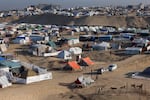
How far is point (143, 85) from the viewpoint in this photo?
80.6 feet

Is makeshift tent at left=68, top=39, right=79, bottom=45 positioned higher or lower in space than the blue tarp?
lower

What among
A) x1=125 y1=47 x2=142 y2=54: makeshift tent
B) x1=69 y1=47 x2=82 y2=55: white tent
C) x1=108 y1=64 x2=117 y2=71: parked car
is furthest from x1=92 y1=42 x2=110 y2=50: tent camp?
x1=108 y1=64 x2=117 y2=71: parked car

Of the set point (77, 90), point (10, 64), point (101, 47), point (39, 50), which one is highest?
point (10, 64)

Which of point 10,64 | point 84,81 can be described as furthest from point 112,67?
point 10,64

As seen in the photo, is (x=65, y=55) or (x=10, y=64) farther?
Result: (x=65, y=55)

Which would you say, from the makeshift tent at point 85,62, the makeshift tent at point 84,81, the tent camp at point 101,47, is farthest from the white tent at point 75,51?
the makeshift tent at point 84,81

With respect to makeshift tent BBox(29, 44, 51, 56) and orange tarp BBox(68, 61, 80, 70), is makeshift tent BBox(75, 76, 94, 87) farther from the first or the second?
makeshift tent BBox(29, 44, 51, 56)

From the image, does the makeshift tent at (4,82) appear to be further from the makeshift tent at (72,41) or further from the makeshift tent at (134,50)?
the makeshift tent at (72,41)

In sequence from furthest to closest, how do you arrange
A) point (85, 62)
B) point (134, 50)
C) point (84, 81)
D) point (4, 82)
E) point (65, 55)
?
point (134, 50) → point (65, 55) → point (85, 62) → point (4, 82) → point (84, 81)

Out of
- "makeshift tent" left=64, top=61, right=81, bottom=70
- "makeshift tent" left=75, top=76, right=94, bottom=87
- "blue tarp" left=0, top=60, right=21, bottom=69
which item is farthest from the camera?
"makeshift tent" left=64, top=61, right=81, bottom=70

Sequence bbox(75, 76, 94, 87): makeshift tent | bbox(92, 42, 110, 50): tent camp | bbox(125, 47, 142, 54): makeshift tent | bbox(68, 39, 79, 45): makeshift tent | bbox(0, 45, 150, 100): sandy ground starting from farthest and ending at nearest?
bbox(68, 39, 79, 45): makeshift tent
bbox(92, 42, 110, 50): tent camp
bbox(125, 47, 142, 54): makeshift tent
bbox(75, 76, 94, 87): makeshift tent
bbox(0, 45, 150, 100): sandy ground

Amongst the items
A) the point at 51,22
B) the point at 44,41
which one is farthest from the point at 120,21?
the point at 44,41

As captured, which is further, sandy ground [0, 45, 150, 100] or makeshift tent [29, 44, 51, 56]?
makeshift tent [29, 44, 51, 56]

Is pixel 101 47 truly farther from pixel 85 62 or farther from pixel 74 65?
pixel 74 65
